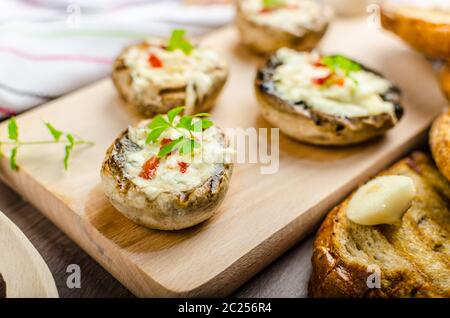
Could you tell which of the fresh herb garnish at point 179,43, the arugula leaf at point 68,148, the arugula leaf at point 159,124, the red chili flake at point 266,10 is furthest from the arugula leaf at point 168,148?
the red chili flake at point 266,10

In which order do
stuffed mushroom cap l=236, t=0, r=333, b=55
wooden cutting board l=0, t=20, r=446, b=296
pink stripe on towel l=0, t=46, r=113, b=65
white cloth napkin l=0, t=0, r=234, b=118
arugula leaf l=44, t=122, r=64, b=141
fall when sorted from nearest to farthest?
wooden cutting board l=0, t=20, r=446, b=296 → arugula leaf l=44, t=122, r=64, b=141 → white cloth napkin l=0, t=0, r=234, b=118 → pink stripe on towel l=0, t=46, r=113, b=65 → stuffed mushroom cap l=236, t=0, r=333, b=55

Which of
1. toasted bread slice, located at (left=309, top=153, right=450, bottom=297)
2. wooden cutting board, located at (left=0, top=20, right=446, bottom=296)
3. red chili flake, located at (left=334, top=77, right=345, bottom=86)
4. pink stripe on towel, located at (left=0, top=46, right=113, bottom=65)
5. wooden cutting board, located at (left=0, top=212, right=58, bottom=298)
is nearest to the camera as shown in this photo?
wooden cutting board, located at (left=0, top=212, right=58, bottom=298)

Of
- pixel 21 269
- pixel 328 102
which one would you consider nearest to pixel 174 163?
pixel 21 269

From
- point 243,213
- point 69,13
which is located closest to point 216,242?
point 243,213

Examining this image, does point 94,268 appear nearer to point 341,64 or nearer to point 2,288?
point 2,288

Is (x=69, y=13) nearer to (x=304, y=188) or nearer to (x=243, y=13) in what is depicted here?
(x=243, y=13)

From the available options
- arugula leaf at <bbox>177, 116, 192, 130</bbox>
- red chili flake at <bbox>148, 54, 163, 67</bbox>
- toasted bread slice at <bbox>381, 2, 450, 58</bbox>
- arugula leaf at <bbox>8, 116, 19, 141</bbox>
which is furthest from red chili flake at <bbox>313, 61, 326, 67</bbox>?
arugula leaf at <bbox>8, 116, 19, 141</bbox>

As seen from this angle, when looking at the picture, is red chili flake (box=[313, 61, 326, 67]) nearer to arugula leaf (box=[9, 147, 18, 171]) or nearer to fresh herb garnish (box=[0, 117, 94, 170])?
fresh herb garnish (box=[0, 117, 94, 170])

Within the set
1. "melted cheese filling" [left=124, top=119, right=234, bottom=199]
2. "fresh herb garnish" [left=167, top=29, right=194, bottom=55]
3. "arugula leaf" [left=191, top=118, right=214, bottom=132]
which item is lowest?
"melted cheese filling" [left=124, top=119, right=234, bottom=199]
